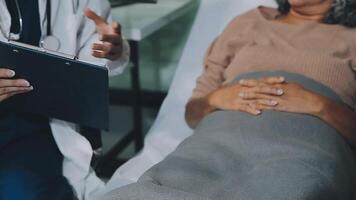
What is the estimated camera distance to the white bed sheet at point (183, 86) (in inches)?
60.3

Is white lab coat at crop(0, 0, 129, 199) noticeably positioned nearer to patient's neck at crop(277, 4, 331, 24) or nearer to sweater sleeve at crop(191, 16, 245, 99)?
sweater sleeve at crop(191, 16, 245, 99)

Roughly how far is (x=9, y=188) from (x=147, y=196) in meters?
0.42

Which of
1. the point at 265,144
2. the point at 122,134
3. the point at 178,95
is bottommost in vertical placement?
the point at 122,134

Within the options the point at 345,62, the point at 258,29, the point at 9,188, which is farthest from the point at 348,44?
the point at 9,188

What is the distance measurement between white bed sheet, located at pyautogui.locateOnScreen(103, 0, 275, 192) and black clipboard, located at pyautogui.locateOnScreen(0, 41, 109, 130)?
0.86 ft

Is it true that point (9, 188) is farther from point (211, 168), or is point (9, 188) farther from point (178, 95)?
point (178, 95)

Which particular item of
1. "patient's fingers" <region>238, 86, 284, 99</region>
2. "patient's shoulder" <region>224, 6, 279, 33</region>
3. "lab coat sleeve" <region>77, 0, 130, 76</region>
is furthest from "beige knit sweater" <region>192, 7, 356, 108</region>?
"lab coat sleeve" <region>77, 0, 130, 76</region>

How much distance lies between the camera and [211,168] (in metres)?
1.22

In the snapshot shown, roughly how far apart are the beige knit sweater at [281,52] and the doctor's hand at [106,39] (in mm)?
362

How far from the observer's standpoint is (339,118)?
1.34 metres

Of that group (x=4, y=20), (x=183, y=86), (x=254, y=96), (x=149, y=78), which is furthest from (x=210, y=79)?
(x=149, y=78)

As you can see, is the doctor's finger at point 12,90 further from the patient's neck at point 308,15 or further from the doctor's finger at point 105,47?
the patient's neck at point 308,15

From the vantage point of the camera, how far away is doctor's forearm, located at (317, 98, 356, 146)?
4.38 feet

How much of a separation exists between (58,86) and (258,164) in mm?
489
